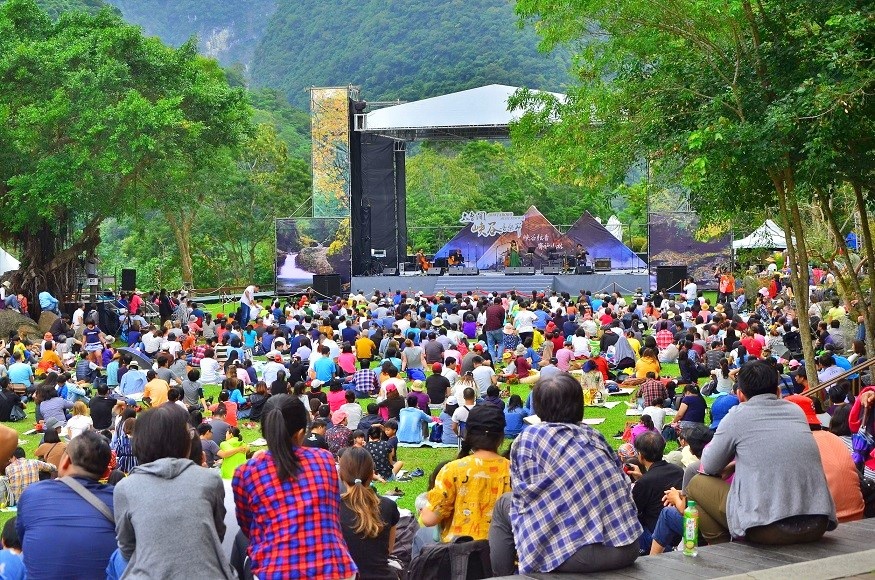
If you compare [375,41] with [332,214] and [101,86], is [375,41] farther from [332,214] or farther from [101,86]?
[101,86]

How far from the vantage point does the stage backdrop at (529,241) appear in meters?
33.8

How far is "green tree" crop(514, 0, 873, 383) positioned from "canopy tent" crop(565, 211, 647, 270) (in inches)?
802

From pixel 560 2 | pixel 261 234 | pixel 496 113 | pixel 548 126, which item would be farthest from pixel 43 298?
pixel 261 234

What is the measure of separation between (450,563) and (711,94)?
728cm

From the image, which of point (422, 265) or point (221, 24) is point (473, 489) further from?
point (221, 24)

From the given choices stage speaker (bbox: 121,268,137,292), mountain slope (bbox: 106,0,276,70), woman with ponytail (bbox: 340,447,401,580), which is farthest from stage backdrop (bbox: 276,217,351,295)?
mountain slope (bbox: 106,0,276,70)

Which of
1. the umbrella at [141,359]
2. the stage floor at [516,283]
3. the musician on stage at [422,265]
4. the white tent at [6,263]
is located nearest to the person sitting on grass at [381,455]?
the umbrella at [141,359]

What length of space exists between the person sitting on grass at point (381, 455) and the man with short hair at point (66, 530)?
5825 mm

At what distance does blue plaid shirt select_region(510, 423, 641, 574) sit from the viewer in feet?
13.8

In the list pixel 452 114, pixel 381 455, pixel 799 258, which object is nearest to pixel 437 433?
pixel 381 455

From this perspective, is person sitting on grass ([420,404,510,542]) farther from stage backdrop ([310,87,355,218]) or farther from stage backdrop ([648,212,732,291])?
stage backdrop ([648,212,732,291])

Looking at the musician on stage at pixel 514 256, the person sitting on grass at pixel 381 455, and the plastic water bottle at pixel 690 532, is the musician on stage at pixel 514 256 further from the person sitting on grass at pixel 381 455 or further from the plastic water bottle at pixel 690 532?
the plastic water bottle at pixel 690 532

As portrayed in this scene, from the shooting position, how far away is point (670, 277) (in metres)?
30.2

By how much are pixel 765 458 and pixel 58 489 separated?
9.34ft
